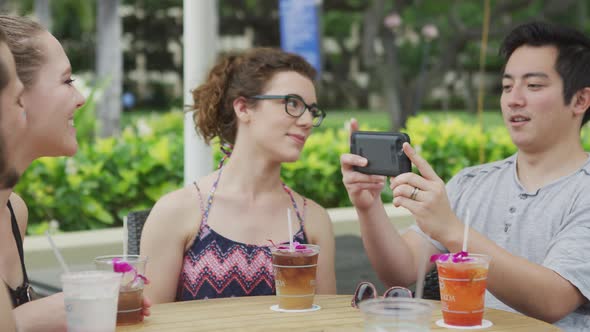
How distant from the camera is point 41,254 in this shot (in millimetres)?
4770

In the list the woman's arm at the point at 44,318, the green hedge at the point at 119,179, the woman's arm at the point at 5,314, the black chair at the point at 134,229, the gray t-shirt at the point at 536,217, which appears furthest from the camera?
the green hedge at the point at 119,179

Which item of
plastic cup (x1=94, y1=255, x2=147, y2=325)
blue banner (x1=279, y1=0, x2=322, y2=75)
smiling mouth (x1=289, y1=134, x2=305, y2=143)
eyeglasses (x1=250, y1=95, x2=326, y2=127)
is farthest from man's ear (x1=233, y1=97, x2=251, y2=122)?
blue banner (x1=279, y1=0, x2=322, y2=75)

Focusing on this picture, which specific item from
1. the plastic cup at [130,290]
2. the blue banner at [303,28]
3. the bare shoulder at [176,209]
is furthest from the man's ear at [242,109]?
the blue banner at [303,28]

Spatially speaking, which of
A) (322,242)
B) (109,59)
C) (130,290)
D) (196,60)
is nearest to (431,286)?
(322,242)

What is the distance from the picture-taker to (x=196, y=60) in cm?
441

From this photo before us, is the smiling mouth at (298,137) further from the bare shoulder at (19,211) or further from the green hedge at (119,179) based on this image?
the green hedge at (119,179)

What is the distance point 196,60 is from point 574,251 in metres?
2.42

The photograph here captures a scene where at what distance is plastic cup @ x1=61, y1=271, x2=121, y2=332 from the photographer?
1958mm

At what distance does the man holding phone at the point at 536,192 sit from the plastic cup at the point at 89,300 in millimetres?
937

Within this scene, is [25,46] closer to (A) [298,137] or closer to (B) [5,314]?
(B) [5,314]

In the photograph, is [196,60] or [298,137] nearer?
[298,137]

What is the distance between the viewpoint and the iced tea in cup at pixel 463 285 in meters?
2.14

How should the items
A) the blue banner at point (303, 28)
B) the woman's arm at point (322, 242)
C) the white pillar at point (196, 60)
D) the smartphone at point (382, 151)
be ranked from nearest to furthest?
the smartphone at point (382, 151) < the woman's arm at point (322, 242) < the white pillar at point (196, 60) < the blue banner at point (303, 28)

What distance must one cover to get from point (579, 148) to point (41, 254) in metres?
3.10
